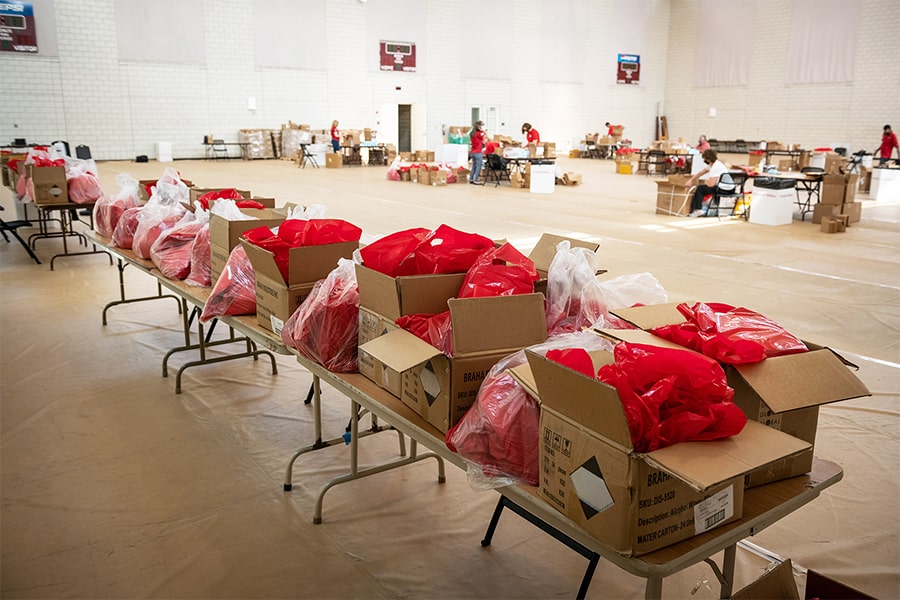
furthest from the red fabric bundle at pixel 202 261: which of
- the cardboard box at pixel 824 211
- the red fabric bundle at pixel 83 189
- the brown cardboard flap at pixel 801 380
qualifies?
the cardboard box at pixel 824 211

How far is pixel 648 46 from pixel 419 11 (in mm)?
9937

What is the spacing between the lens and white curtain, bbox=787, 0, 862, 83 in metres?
20.5

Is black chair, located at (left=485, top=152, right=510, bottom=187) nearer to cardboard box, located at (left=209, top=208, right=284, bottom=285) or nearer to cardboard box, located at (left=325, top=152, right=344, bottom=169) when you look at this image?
cardboard box, located at (left=325, top=152, right=344, bottom=169)

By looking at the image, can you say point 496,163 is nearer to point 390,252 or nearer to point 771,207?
point 771,207

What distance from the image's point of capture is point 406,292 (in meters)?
2.08

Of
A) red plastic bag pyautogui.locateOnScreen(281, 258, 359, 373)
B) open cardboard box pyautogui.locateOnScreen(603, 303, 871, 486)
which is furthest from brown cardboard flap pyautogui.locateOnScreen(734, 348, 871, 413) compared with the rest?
red plastic bag pyautogui.locateOnScreen(281, 258, 359, 373)

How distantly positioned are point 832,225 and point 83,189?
8875 millimetres

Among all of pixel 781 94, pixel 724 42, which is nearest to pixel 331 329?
pixel 781 94

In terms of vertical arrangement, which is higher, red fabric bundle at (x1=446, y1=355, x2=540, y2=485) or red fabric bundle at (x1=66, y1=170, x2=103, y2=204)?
red fabric bundle at (x1=66, y1=170, x2=103, y2=204)

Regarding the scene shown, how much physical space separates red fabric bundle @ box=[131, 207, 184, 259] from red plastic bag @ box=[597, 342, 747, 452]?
324 cm

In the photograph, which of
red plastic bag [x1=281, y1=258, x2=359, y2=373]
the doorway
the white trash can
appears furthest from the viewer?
the doorway

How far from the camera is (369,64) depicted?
21594mm

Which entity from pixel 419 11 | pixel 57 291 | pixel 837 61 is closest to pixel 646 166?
pixel 837 61

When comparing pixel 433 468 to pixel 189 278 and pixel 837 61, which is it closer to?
pixel 189 278
